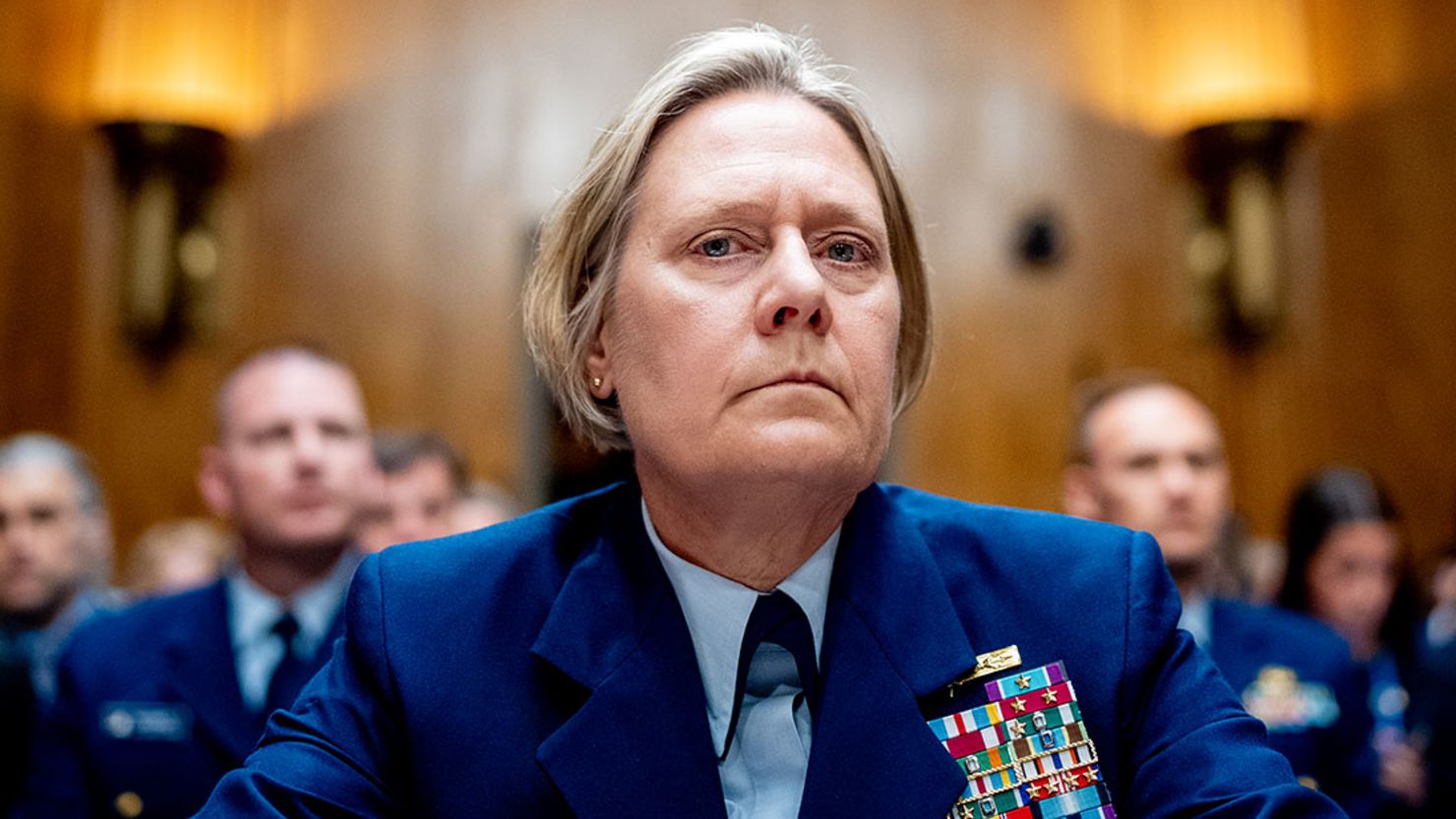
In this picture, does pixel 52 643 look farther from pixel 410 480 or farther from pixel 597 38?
pixel 597 38

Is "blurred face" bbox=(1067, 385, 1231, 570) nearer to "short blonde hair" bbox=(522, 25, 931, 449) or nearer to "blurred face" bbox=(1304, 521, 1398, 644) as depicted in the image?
"blurred face" bbox=(1304, 521, 1398, 644)

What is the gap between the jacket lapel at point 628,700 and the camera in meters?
1.60

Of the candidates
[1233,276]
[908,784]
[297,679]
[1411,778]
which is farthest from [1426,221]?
[908,784]

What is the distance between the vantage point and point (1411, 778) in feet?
13.3

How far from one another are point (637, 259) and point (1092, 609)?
0.70 meters

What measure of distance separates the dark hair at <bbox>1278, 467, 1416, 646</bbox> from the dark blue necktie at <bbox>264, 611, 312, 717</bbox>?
330cm

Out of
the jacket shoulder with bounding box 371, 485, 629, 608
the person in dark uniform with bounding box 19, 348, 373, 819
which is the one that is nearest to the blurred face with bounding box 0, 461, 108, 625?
the person in dark uniform with bounding box 19, 348, 373, 819

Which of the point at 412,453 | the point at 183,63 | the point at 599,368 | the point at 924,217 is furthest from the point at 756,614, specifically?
the point at 183,63

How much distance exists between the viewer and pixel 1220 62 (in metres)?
6.80

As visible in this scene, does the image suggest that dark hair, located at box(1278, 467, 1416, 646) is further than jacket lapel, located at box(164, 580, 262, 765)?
Yes

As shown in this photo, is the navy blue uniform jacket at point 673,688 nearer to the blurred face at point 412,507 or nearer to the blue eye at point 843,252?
the blue eye at point 843,252

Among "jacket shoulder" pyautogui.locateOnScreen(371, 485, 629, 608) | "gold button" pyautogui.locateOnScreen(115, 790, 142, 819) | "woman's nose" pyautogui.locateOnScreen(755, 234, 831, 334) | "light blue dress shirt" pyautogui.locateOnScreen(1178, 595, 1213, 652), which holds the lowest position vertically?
"gold button" pyautogui.locateOnScreen(115, 790, 142, 819)

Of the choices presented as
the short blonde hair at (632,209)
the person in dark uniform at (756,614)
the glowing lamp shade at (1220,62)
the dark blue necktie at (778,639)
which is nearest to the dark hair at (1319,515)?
the glowing lamp shade at (1220,62)

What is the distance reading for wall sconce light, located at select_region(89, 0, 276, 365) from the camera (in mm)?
6445
